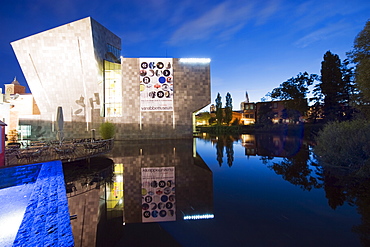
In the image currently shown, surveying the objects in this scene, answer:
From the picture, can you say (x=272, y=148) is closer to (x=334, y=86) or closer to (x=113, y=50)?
(x=334, y=86)

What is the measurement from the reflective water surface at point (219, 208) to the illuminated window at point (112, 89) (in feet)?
53.8

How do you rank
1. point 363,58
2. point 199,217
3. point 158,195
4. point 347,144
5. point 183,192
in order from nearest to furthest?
point 199,217 → point 158,195 → point 183,192 → point 347,144 → point 363,58

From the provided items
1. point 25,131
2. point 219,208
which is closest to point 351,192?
point 219,208

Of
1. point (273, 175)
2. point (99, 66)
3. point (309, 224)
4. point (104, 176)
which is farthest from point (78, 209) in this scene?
point (99, 66)

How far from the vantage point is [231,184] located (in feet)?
21.2

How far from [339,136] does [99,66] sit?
75.9 ft

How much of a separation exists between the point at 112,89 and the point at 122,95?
6.80 ft

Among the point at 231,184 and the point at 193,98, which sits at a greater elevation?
the point at 193,98

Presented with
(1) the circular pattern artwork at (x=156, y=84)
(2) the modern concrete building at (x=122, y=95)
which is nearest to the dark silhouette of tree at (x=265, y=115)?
(2) the modern concrete building at (x=122, y=95)

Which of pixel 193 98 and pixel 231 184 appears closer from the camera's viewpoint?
pixel 231 184

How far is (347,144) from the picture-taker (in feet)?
24.7

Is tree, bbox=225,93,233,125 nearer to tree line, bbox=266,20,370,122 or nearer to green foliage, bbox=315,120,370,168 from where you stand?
tree line, bbox=266,20,370,122

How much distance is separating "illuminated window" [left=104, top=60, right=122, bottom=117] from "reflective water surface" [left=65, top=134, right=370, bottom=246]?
16404 mm

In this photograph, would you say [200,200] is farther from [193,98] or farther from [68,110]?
[68,110]
